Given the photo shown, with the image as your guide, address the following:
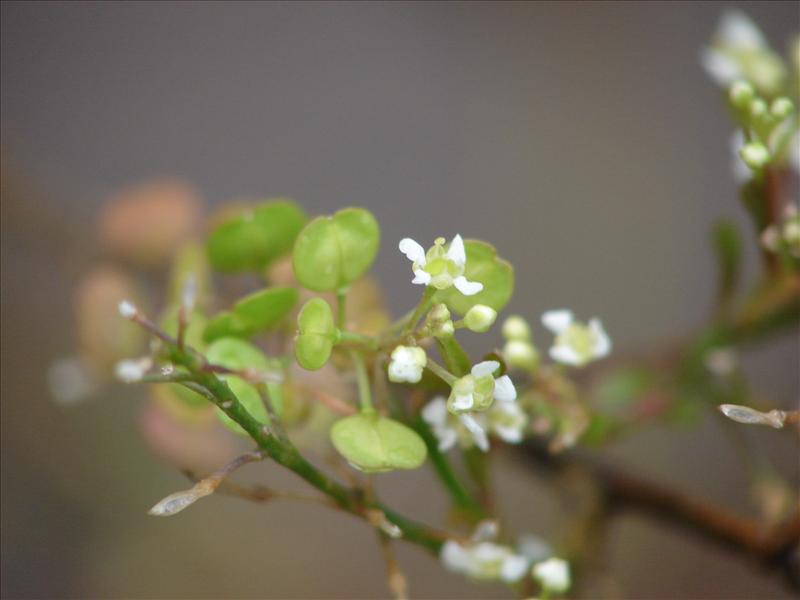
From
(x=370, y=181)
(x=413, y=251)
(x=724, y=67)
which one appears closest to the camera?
(x=413, y=251)

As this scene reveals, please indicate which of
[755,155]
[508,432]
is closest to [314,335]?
[508,432]

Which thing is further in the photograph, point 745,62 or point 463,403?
point 745,62

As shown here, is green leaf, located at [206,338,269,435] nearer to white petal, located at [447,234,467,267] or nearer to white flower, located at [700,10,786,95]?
white petal, located at [447,234,467,267]

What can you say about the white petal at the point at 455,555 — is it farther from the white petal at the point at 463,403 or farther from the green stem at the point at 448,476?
the white petal at the point at 463,403

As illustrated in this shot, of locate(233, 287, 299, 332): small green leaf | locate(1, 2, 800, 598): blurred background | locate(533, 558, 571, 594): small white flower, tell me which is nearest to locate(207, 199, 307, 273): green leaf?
locate(233, 287, 299, 332): small green leaf

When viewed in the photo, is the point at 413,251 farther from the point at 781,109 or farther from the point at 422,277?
the point at 781,109

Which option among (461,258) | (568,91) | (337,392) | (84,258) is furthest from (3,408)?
(568,91)
